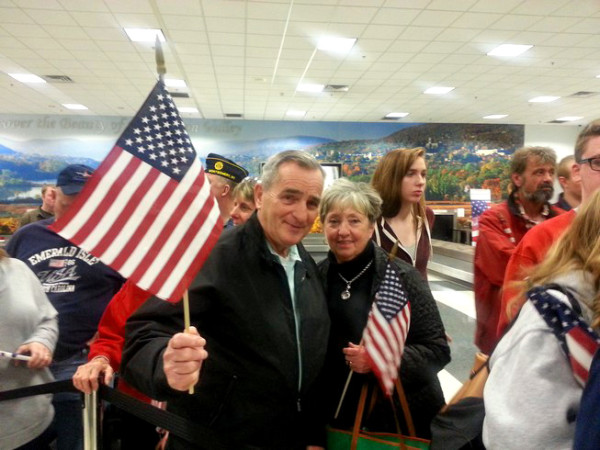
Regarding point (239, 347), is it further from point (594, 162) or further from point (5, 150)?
point (5, 150)

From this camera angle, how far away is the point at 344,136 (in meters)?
16.5

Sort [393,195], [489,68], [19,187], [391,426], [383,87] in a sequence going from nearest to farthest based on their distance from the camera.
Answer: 1. [391,426]
2. [393,195]
3. [489,68]
4. [383,87]
5. [19,187]

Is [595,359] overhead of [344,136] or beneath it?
beneath

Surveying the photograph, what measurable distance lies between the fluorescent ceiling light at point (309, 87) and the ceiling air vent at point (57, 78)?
563 cm

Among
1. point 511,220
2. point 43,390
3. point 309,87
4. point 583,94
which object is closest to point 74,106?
point 309,87

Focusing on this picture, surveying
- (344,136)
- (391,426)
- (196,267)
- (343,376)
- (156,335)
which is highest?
(344,136)

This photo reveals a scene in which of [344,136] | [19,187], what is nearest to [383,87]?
[344,136]

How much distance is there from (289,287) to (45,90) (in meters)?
12.9

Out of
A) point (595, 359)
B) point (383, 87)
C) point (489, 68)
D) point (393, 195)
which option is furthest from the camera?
point (383, 87)

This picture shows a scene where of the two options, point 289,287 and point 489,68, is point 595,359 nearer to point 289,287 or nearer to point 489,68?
point 289,287

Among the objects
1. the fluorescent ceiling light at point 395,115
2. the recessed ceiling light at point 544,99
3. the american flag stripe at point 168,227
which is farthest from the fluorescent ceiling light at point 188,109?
the american flag stripe at point 168,227

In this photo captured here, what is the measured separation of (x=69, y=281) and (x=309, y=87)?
31.8 feet

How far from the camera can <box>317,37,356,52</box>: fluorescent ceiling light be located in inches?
302

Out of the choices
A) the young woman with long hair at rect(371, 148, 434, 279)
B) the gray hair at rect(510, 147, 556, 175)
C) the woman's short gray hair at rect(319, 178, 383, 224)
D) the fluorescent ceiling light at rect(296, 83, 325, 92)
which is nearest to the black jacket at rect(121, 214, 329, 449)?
the woman's short gray hair at rect(319, 178, 383, 224)
